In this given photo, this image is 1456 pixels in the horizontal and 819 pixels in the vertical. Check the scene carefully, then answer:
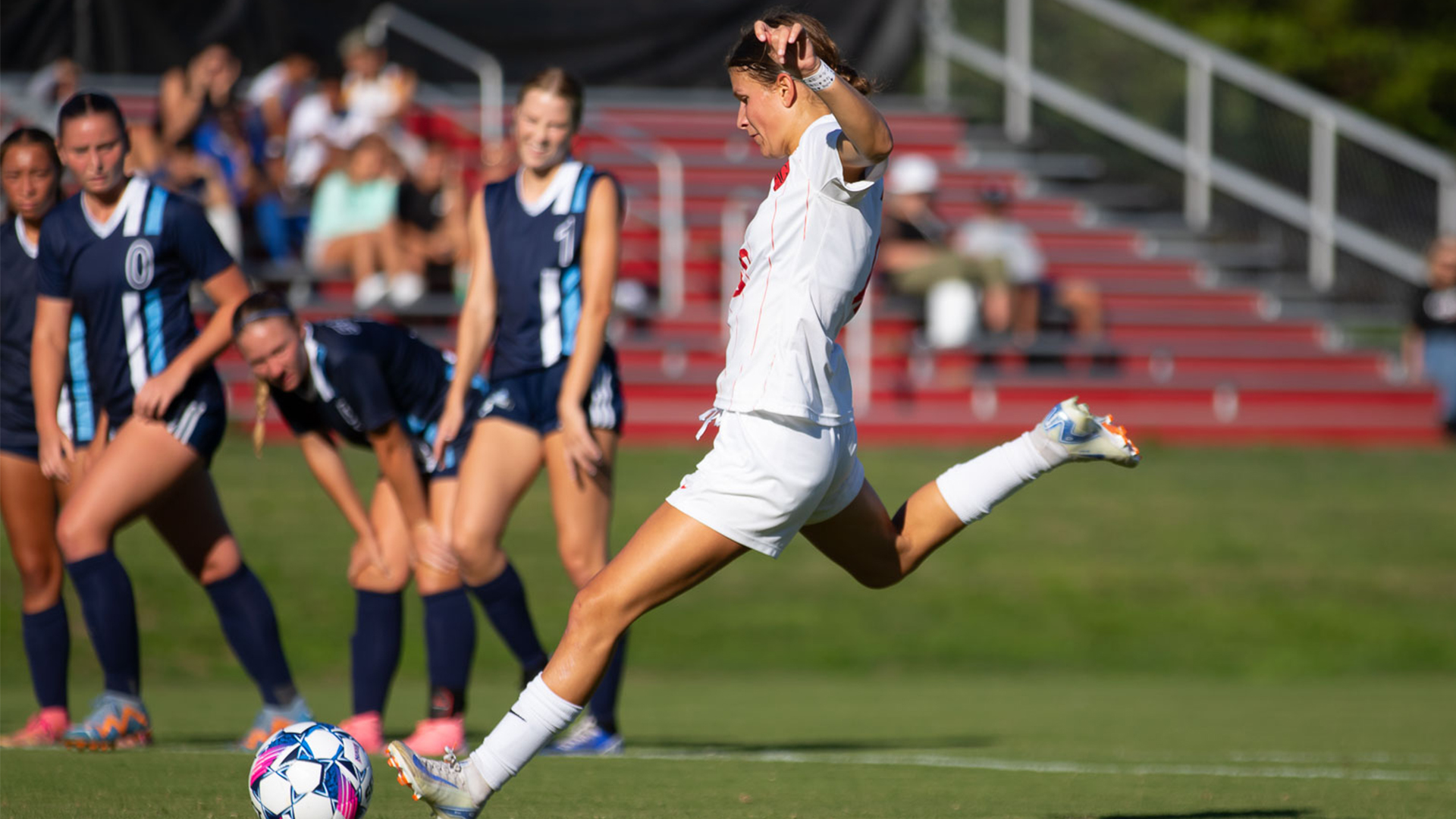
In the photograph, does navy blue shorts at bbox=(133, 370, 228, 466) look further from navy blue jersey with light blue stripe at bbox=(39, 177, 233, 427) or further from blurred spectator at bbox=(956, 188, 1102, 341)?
blurred spectator at bbox=(956, 188, 1102, 341)

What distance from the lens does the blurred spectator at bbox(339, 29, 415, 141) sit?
55.1 feet

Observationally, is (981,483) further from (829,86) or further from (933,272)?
(933,272)

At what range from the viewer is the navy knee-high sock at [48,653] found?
661 cm

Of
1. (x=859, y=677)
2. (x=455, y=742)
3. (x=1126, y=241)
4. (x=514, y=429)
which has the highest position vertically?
(x=1126, y=241)

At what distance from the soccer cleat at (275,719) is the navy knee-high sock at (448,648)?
0.51 metres

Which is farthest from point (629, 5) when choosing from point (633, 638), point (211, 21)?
point (633, 638)

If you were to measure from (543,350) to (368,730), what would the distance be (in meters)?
1.58

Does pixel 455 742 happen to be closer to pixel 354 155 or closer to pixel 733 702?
pixel 733 702

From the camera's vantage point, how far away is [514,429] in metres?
6.38

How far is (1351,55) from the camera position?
103ft

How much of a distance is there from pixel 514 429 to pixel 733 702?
330cm

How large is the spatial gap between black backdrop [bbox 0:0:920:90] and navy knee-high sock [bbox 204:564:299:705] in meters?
12.5

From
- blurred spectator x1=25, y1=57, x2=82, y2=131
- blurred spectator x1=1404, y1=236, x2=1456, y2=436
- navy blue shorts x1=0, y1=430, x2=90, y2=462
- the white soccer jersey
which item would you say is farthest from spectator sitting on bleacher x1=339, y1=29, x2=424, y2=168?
the white soccer jersey

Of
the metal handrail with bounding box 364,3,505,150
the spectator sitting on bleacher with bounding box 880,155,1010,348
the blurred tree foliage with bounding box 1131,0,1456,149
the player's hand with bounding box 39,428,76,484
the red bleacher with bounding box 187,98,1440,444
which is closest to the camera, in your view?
the player's hand with bounding box 39,428,76,484
